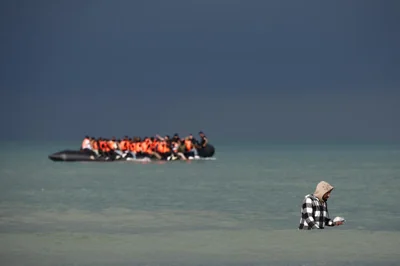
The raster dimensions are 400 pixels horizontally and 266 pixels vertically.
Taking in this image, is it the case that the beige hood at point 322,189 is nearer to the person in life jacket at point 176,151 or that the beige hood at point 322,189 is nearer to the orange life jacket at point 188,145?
the orange life jacket at point 188,145

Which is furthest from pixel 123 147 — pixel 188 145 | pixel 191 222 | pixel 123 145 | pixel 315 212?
pixel 315 212

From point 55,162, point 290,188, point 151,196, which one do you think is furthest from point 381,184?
point 55,162

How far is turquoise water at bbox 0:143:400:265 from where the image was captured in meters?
14.6

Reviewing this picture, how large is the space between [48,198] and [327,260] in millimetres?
13926

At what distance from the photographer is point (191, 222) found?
64.5 ft

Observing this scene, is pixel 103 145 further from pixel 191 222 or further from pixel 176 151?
pixel 191 222

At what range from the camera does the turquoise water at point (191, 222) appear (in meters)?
14.6

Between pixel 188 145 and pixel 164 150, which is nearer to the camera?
pixel 164 150

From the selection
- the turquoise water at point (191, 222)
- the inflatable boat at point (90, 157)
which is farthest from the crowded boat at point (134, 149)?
the turquoise water at point (191, 222)

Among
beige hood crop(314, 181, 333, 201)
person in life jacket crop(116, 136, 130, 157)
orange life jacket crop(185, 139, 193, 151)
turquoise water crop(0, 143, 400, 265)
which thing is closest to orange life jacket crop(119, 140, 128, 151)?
person in life jacket crop(116, 136, 130, 157)

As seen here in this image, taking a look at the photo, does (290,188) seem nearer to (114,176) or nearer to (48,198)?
(48,198)

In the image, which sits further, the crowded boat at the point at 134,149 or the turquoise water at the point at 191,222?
the crowded boat at the point at 134,149

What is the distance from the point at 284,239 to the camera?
1653 centimetres

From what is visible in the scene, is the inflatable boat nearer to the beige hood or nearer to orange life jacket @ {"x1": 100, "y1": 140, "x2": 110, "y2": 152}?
orange life jacket @ {"x1": 100, "y1": 140, "x2": 110, "y2": 152}
